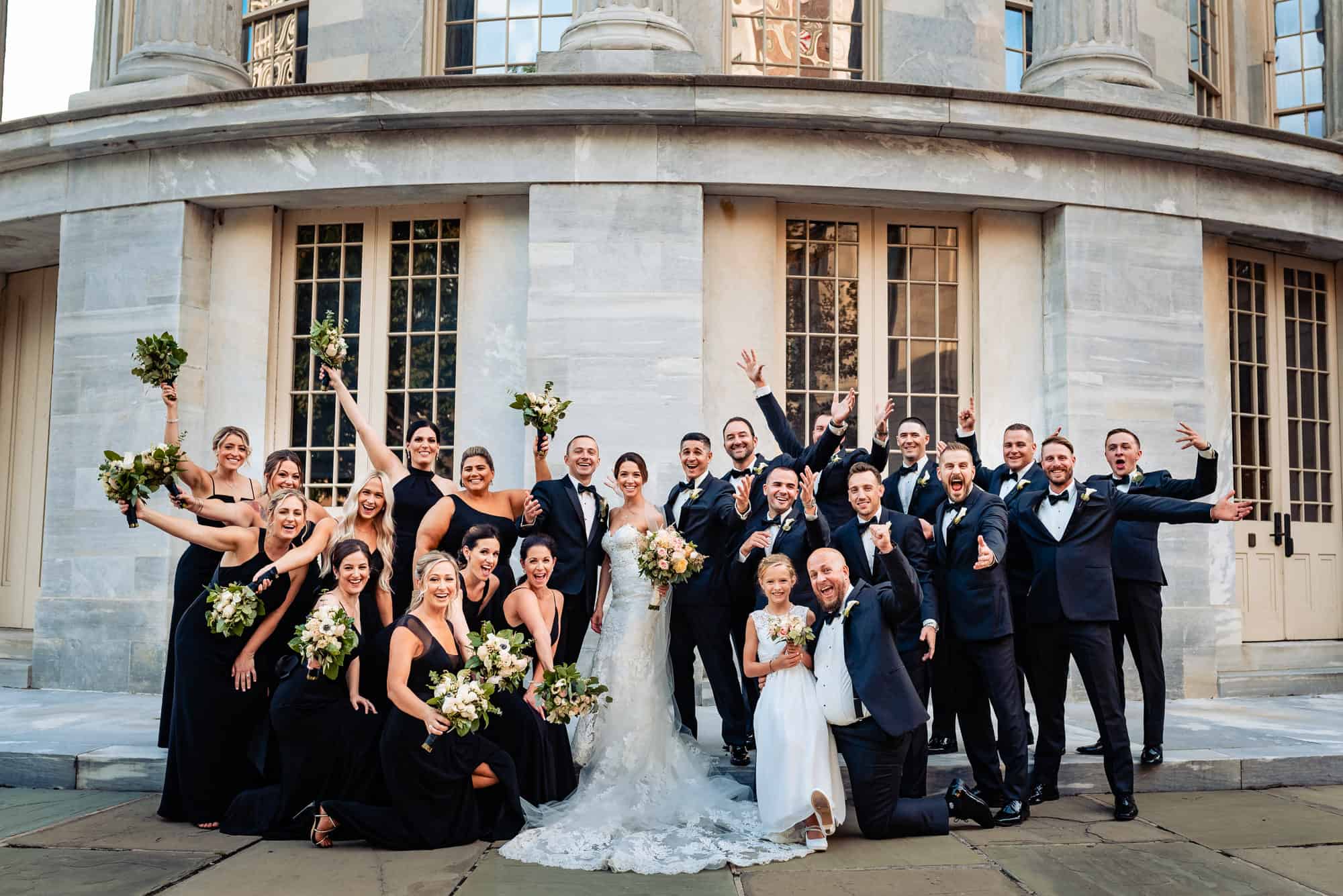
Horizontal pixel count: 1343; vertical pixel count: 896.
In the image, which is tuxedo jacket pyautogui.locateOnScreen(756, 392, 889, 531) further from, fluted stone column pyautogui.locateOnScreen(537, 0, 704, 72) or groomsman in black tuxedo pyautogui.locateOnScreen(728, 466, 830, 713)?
fluted stone column pyautogui.locateOnScreen(537, 0, 704, 72)

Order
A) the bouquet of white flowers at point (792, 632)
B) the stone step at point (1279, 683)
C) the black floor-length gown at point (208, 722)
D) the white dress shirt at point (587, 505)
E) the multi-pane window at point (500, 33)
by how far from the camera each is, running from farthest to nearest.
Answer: the multi-pane window at point (500, 33), the stone step at point (1279, 683), the white dress shirt at point (587, 505), the black floor-length gown at point (208, 722), the bouquet of white flowers at point (792, 632)

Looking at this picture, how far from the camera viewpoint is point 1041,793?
21.9 ft

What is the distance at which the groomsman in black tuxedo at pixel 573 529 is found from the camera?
286 inches

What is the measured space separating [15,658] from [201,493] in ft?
16.6

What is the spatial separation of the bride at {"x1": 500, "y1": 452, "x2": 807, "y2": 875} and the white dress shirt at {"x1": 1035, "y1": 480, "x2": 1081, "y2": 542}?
2.34 meters

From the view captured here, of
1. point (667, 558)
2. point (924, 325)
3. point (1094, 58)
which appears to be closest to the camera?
point (667, 558)

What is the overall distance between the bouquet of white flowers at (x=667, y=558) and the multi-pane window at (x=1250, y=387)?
24.2 feet

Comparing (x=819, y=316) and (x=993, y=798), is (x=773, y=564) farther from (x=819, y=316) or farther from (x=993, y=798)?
(x=819, y=316)

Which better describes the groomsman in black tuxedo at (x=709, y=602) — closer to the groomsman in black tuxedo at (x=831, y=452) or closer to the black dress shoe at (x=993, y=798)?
the groomsman in black tuxedo at (x=831, y=452)

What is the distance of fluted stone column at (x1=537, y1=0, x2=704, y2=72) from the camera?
10.1m

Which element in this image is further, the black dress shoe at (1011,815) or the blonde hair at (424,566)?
the black dress shoe at (1011,815)

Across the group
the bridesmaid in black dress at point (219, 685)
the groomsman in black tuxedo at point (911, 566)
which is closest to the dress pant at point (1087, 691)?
the groomsman in black tuxedo at point (911, 566)

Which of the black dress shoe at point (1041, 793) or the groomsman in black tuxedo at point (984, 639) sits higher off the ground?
the groomsman in black tuxedo at point (984, 639)

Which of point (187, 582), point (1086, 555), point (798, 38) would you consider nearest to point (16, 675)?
point (187, 582)
